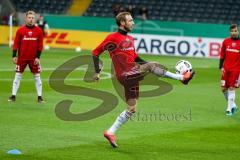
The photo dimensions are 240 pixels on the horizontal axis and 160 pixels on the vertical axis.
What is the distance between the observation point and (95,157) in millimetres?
11102

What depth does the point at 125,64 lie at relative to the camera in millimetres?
12258

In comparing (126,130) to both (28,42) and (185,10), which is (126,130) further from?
(185,10)

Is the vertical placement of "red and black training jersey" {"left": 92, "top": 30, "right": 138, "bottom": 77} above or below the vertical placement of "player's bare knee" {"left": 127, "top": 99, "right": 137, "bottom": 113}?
above

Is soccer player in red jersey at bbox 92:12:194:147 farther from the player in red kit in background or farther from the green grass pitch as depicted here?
the player in red kit in background

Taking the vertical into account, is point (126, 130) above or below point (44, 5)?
above

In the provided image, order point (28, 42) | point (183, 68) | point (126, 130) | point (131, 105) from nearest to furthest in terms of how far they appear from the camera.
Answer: point (183, 68) → point (131, 105) → point (126, 130) → point (28, 42)

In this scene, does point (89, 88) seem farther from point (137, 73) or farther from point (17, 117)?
point (137, 73)

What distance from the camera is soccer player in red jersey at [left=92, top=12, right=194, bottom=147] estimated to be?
12117mm

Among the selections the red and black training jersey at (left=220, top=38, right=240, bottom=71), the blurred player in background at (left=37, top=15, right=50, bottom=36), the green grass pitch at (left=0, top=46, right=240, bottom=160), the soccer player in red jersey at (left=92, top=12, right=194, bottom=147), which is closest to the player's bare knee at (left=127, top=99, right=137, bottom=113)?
the soccer player in red jersey at (left=92, top=12, right=194, bottom=147)

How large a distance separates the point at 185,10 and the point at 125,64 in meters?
34.7

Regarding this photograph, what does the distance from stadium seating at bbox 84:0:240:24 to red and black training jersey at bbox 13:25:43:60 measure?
2792cm

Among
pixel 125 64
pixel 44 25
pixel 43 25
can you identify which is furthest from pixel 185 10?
pixel 125 64

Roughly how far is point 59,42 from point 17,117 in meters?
26.9

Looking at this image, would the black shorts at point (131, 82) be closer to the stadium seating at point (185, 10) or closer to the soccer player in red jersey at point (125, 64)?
the soccer player in red jersey at point (125, 64)
